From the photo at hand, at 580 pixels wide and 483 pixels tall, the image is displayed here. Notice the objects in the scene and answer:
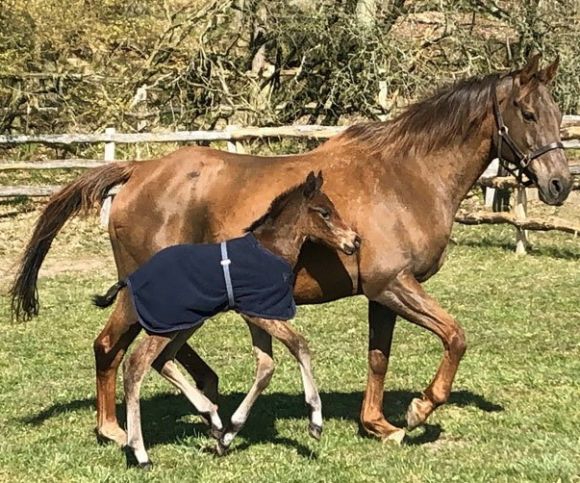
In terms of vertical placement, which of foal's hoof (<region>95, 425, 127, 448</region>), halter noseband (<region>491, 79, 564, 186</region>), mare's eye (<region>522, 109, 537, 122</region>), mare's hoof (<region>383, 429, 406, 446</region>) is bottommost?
foal's hoof (<region>95, 425, 127, 448</region>)

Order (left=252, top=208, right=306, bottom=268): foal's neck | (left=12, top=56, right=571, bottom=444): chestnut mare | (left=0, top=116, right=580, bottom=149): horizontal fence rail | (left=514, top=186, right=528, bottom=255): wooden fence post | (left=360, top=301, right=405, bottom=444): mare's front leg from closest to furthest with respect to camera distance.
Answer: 1. (left=252, top=208, right=306, bottom=268): foal's neck
2. (left=12, top=56, right=571, bottom=444): chestnut mare
3. (left=360, top=301, right=405, bottom=444): mare's front leg
4. (left=514, top=186, right=528, bottom=255): wooden fence post
5. (left=0, top=116, right=580, bottom=149): horizontal fence rail

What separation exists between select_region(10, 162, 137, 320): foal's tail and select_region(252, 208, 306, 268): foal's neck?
4.09ft

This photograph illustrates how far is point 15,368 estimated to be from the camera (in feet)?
24.4

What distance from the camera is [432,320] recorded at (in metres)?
5.21

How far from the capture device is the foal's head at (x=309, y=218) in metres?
4.99

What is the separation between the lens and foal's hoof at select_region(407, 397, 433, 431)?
207 inches

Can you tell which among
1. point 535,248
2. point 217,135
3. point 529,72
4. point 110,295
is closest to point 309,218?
point 110,295

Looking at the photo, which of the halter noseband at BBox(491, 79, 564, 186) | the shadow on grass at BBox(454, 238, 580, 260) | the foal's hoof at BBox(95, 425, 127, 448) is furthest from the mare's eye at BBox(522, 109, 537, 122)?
the shadow on grass at BBox(454, 238, 580, 260)

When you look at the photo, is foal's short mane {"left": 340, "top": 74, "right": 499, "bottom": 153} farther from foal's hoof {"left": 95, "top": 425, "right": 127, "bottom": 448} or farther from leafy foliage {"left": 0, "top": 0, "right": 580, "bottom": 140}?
leafy foliage {"left": 0, "top": 0, "right": 580, "bottom": 140}

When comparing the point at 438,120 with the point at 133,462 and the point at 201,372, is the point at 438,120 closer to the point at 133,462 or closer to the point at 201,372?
the point at 201,372

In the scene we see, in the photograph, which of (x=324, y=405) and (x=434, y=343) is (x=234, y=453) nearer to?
(x=324, y=405)

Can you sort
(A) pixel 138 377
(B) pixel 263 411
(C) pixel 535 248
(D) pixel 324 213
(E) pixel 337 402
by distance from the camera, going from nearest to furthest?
1. (A) pixel 138 377
2. (D) pixel 324 213
3. (B) pixel 263 411
4. (E) pixel 337 402
5. (C) pixel 535 248

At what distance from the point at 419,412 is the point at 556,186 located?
1543 millimetres

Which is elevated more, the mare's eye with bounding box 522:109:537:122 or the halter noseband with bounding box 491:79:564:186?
the mare's eye with bounding box 522:109:537:122
